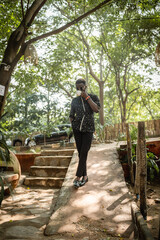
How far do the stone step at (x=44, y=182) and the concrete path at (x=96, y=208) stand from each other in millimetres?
498

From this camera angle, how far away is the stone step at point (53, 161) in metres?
4.75

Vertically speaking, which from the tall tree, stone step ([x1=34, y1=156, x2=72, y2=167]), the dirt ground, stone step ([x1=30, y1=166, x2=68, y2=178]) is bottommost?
the dirt ground

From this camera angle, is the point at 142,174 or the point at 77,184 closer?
the point at 142,174

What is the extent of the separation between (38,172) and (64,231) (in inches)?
103

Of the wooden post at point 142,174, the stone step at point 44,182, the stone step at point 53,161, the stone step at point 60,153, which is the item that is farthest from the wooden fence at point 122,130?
the wooden post at point 142,174

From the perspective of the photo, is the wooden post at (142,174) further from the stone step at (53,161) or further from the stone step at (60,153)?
the stone step at (60,153)

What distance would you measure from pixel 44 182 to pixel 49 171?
1.15 ft

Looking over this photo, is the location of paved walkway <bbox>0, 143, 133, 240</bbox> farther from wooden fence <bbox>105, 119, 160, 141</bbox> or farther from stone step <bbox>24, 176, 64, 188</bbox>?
wooden fence <bbox>105, 119, 160, 141</bbox>

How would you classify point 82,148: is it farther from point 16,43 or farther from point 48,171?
point 16,43

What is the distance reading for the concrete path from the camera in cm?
199

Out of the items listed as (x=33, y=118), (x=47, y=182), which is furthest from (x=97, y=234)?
(x=33, y=118)

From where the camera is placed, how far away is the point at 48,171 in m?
4.41

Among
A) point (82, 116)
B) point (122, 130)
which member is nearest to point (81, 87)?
point (82, 116)

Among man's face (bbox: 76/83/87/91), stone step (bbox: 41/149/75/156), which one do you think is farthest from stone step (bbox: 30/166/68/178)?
man's face (bbox: 76/83/87/91)
